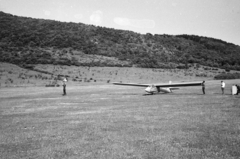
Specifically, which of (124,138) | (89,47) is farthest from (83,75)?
(124,138)

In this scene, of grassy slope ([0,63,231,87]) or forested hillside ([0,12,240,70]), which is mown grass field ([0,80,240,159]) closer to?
grassy slope ([0,63,231,87])

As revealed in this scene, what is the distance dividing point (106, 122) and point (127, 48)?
83.0m

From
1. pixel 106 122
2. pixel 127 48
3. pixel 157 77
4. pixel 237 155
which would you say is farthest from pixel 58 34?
pixel 237 155

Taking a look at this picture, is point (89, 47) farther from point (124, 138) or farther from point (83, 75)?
point (124, 138)

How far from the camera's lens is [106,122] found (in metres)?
11.3

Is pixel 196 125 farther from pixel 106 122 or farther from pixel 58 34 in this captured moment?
pixel 58 34

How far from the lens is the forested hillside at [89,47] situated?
225ft

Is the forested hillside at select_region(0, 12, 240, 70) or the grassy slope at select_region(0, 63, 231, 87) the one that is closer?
the grassy slope at select_region(0, 63, 231, 87)

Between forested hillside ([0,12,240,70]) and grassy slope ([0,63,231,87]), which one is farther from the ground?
forested hillside ([0,12,240,70])

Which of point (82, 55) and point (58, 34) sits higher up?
point (58, 34)

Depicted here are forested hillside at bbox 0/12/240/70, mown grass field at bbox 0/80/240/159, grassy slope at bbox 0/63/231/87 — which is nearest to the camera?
mown grass field at bbox 0/80/240/159

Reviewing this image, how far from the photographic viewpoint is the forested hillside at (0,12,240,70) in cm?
6844

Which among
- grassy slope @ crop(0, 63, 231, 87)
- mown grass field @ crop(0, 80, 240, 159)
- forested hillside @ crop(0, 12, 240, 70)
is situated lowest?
mown grass field @ crop(0, 80, 240, 159)

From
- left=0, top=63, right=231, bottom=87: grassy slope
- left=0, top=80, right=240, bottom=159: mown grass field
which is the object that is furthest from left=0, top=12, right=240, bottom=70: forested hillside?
left=0, top=80, right=240, bottom=159: mown grass field
